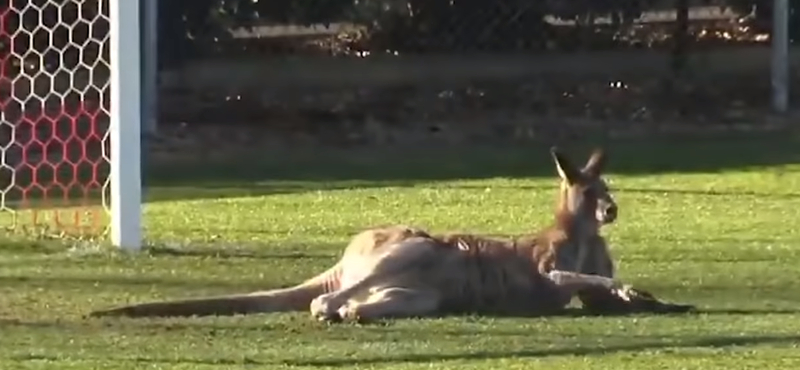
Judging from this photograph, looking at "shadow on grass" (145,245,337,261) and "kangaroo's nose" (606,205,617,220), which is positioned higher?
"kangaroo's nose" (606,205,617,220)

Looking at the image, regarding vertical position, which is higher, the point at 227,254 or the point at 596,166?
the point at 596,166

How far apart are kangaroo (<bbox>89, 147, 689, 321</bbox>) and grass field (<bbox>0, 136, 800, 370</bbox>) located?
0.37ft

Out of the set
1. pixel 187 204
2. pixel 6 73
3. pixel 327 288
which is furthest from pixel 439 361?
pixel 6 73

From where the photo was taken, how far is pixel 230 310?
7.50m

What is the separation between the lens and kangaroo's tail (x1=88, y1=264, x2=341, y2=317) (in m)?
7.41

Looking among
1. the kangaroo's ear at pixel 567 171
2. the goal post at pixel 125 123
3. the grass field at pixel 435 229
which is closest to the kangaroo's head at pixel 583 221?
the kangaroo's ear at pixel 567 171

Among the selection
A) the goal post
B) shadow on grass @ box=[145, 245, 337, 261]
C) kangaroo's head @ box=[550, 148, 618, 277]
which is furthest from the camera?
the goal post

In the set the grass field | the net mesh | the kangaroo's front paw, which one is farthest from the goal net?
the kangaroo's front paw

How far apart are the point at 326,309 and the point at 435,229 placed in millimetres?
2712

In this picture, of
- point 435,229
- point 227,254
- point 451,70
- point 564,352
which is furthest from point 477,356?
point 451,70

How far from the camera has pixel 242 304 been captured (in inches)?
296

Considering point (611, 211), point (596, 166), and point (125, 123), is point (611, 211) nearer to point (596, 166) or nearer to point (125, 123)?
point (596, 166)

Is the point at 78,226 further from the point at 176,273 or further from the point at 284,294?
the point at 284,294

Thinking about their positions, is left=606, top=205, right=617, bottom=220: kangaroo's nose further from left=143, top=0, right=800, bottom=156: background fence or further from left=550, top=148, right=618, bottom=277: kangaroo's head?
left=143, top=0, right=800, bottom=156: background fence
